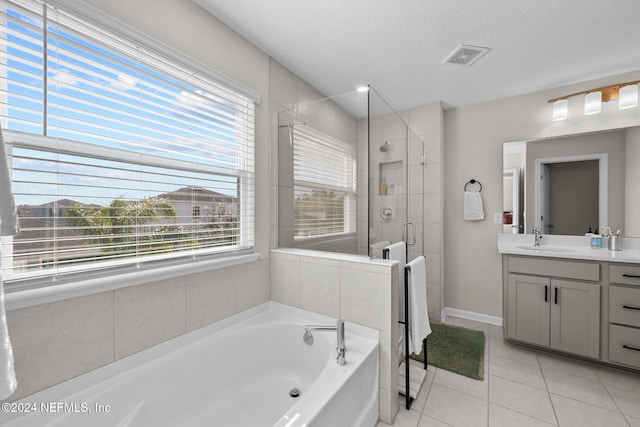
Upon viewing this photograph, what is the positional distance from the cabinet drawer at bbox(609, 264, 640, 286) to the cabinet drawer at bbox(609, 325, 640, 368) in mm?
339

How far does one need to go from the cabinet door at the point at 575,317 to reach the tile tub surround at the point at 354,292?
1.59 metres

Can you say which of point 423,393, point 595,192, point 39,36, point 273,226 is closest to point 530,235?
point 595,192

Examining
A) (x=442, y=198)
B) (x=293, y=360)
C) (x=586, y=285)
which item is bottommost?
(x=293, y=360)

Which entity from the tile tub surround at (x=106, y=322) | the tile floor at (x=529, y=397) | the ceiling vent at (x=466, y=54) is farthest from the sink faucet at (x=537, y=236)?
the tile tub surround at (x=106, y=322)

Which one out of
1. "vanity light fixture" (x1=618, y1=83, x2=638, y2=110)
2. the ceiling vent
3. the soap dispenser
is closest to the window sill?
the ceiling vent

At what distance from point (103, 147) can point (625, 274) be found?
342 centimetres

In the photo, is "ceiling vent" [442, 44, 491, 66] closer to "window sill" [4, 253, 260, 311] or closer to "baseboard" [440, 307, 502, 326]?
"window sill" [4, 253, 260, 311]

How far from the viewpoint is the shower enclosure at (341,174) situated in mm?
1968

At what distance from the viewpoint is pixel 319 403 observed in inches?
44.7

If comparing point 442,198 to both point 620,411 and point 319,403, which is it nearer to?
point 620,411

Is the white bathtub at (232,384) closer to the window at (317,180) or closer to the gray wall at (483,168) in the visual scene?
the window at (317,180)

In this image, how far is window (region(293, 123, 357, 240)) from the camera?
2.15 metres

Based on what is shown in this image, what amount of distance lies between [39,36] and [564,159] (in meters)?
3.81

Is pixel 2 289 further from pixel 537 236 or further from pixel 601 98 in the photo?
pixel 601 98
